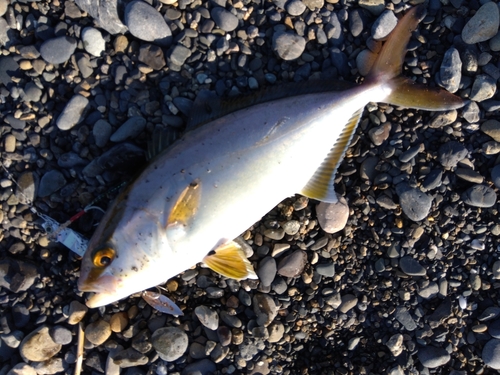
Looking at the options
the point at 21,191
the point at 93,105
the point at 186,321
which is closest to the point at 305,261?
the point at 186,321

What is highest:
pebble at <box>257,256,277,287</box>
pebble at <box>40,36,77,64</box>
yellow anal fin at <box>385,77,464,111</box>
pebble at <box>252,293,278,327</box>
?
pebble at <box>40,36,77,64</box>

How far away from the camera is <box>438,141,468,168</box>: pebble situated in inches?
111

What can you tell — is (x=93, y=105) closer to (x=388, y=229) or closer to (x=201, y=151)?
(x=201, y=151)

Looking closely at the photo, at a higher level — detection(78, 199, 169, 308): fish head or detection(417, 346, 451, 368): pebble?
detection(78, 199, 169, 308): fish head

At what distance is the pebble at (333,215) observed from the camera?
282 cm

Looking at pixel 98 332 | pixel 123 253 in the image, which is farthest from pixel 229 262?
pixel 98 332

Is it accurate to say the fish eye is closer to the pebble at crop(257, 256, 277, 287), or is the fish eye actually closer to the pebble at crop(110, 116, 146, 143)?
the pebble at crop(110, 116, 146, 143)

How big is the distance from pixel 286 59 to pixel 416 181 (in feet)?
4.15

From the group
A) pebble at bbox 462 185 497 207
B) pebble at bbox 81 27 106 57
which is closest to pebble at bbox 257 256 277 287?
pebble at bbox 462 185 497 207

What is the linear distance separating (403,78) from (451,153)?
654 mm

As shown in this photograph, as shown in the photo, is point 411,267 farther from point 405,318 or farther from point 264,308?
point 264,308

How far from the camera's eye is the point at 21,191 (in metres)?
2.85

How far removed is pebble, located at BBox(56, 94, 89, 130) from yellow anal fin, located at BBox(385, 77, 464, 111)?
208 cm

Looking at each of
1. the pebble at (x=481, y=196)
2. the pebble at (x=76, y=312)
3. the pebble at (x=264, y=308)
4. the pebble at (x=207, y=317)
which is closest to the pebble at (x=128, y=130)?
the pebble at (x=76, y=312)
